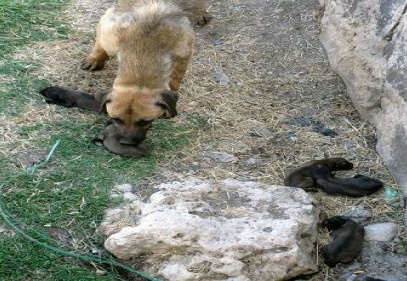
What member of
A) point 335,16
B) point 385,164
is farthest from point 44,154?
point 335,16

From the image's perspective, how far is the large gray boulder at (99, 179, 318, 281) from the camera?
5078 millimetres

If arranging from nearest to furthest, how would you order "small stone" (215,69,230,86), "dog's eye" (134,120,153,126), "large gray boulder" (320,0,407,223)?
1. "dog's eye" (134,120,153,126)
2. "large gray boulder" (320,0,407,223)
3. "small stone" (215,69,230,86)

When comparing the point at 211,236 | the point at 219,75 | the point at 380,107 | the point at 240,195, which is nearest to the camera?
the point at 211,236

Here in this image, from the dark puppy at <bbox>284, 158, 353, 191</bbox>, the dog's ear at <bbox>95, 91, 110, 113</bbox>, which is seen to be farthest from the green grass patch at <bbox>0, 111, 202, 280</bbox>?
the dark puppy at <bbox>284, 158, 353, 191</bbox>

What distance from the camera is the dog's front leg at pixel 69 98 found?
685 centimetres

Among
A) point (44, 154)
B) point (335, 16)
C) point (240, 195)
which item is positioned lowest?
point (44, 154)

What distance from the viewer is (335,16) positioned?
8.05 m

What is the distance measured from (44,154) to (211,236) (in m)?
1.76

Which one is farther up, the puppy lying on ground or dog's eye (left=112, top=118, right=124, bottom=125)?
the puppy lying on ground

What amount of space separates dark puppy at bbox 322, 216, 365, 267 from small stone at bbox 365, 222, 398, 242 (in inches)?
3.6

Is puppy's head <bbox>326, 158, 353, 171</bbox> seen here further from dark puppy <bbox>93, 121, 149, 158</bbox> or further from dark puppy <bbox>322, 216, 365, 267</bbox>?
dark puppy <bbox>93, 121, 149, 158</bbox>

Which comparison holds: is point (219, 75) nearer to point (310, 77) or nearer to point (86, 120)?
point (310, 77)

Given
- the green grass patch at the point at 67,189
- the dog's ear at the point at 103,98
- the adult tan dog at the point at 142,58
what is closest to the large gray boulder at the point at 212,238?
the green grass patch at the point at 67,189

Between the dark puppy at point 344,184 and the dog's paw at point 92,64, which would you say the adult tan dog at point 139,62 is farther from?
the dark puppy at point 344,184
